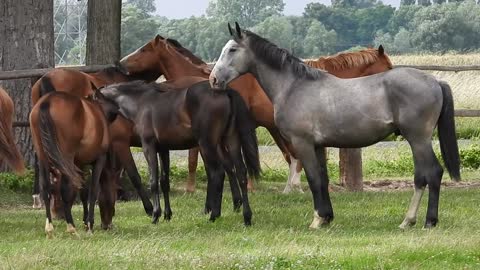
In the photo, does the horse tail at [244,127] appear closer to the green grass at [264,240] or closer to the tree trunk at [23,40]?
the green grass at [264,240]

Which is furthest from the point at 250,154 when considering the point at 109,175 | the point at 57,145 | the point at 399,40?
the point at 399,40

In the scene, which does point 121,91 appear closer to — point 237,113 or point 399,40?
point 237,113

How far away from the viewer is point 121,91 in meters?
Result: 12.4

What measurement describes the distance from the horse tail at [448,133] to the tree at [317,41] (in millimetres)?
44455

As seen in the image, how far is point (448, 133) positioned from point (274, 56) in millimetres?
1960

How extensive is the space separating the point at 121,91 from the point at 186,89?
0.85 metres

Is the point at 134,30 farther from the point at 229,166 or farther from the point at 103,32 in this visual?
the point at 229,166

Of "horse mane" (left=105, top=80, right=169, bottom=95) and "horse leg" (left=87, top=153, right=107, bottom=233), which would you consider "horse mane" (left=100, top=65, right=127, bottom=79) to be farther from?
"horse leg" (left=87, top=153, right=107, bottom=233)

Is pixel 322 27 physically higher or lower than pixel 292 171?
lower

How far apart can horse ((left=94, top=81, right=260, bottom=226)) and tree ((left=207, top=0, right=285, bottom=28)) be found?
4833cm

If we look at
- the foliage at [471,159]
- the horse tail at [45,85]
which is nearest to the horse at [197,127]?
the horse tail at [45,85]

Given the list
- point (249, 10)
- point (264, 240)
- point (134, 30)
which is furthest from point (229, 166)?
point (249, 10)

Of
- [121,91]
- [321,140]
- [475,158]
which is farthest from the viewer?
[475,158]

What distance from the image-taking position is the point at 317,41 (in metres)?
59.1
